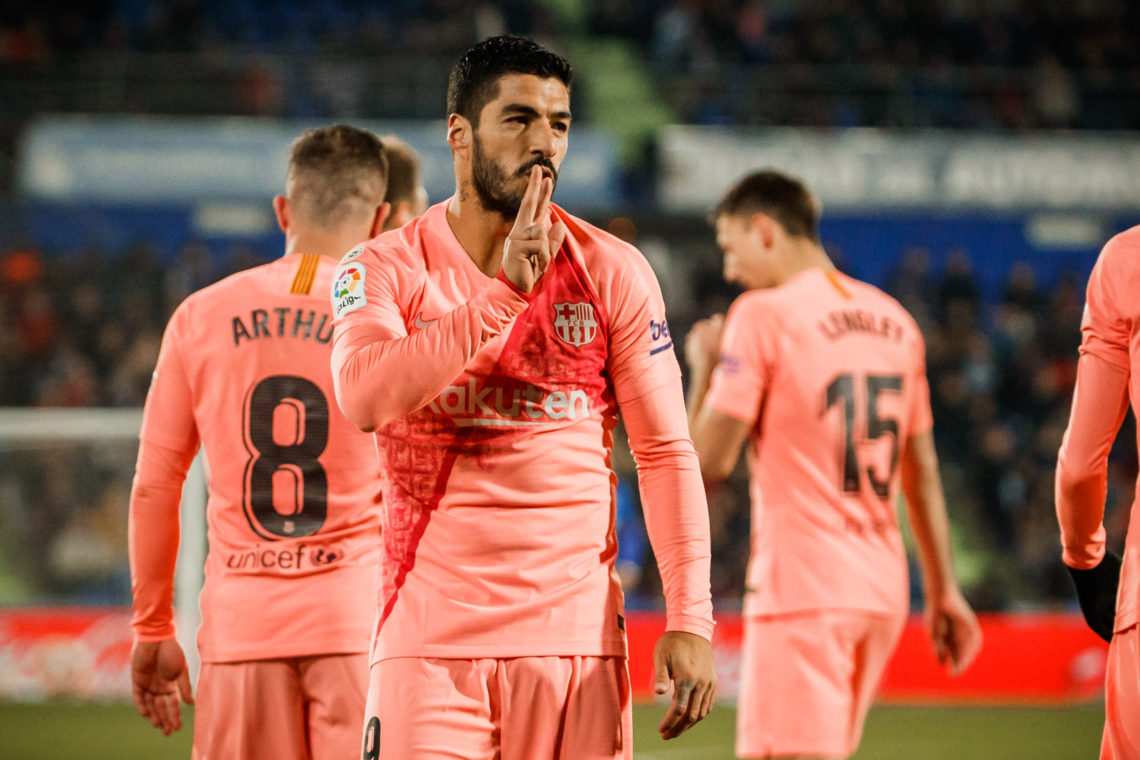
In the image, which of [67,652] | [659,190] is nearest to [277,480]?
[67,652]

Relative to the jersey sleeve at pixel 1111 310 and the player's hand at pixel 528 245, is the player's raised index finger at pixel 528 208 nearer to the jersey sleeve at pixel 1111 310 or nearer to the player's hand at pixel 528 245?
the player's hand at pixel 528 245

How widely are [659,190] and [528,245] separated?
1235 centimetres

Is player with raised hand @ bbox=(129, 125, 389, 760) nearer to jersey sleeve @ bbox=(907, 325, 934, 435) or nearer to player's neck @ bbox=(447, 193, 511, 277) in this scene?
player's neck @ bbox=(447, 193, 511, 277)

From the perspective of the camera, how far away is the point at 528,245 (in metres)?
2.25

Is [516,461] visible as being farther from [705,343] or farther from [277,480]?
[705,343]

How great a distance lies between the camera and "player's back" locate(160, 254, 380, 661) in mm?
3092

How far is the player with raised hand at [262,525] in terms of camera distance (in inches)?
121

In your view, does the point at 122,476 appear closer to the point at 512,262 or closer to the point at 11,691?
the point at 11,691

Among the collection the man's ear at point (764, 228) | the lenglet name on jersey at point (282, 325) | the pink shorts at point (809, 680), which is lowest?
the pink shorts at point (809, 680)

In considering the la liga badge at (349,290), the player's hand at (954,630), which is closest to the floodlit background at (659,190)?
the player's hand at (954,630)

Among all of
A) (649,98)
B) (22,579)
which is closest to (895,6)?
(649,98)

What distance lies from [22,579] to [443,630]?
30.5 ft

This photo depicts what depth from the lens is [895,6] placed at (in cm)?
1659

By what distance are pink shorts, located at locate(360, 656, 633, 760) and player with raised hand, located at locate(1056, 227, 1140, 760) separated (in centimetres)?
95
